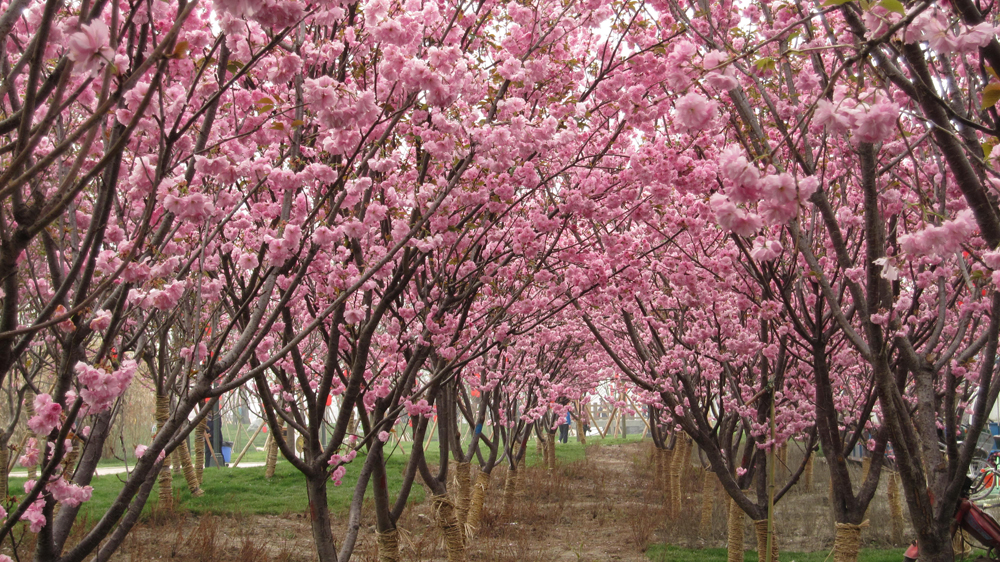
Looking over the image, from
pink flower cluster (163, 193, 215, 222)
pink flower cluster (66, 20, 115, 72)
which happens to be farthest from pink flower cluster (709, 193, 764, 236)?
pink flower cluster (163, 193, 215, 222)

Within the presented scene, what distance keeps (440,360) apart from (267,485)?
9225 mm

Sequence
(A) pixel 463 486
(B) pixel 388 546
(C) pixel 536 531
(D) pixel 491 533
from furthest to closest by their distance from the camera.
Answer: (C) pixel 536 531 → (D) pixel 491 533 → (A) pixel 463 486 → (B) pixel 388 546

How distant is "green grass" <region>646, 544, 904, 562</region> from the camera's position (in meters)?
8.52

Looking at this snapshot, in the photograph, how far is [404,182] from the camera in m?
4.41

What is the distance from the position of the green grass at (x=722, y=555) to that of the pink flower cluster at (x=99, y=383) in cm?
747

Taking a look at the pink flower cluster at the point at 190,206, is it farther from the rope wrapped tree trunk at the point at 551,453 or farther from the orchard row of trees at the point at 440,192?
the rope wrapped tree trunk at the point at 551,453

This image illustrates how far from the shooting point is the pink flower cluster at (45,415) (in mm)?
Result: 2348

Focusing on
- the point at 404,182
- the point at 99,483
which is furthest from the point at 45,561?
the point at 99,483

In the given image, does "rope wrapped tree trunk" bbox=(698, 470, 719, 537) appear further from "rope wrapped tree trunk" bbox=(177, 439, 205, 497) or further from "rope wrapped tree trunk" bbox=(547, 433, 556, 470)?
"rope wrapped tree trunk" bbox=(177, 439, 205, 497)

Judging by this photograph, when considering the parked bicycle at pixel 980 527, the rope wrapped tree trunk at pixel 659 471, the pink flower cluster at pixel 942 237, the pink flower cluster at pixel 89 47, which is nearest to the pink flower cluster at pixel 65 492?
the pink flower cluster at pixel 89 47

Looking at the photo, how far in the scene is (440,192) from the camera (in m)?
3.69

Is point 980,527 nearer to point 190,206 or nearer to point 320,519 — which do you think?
point 320,519

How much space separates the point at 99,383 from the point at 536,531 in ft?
29.1

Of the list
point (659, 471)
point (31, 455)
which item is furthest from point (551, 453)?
point (31, 455)
